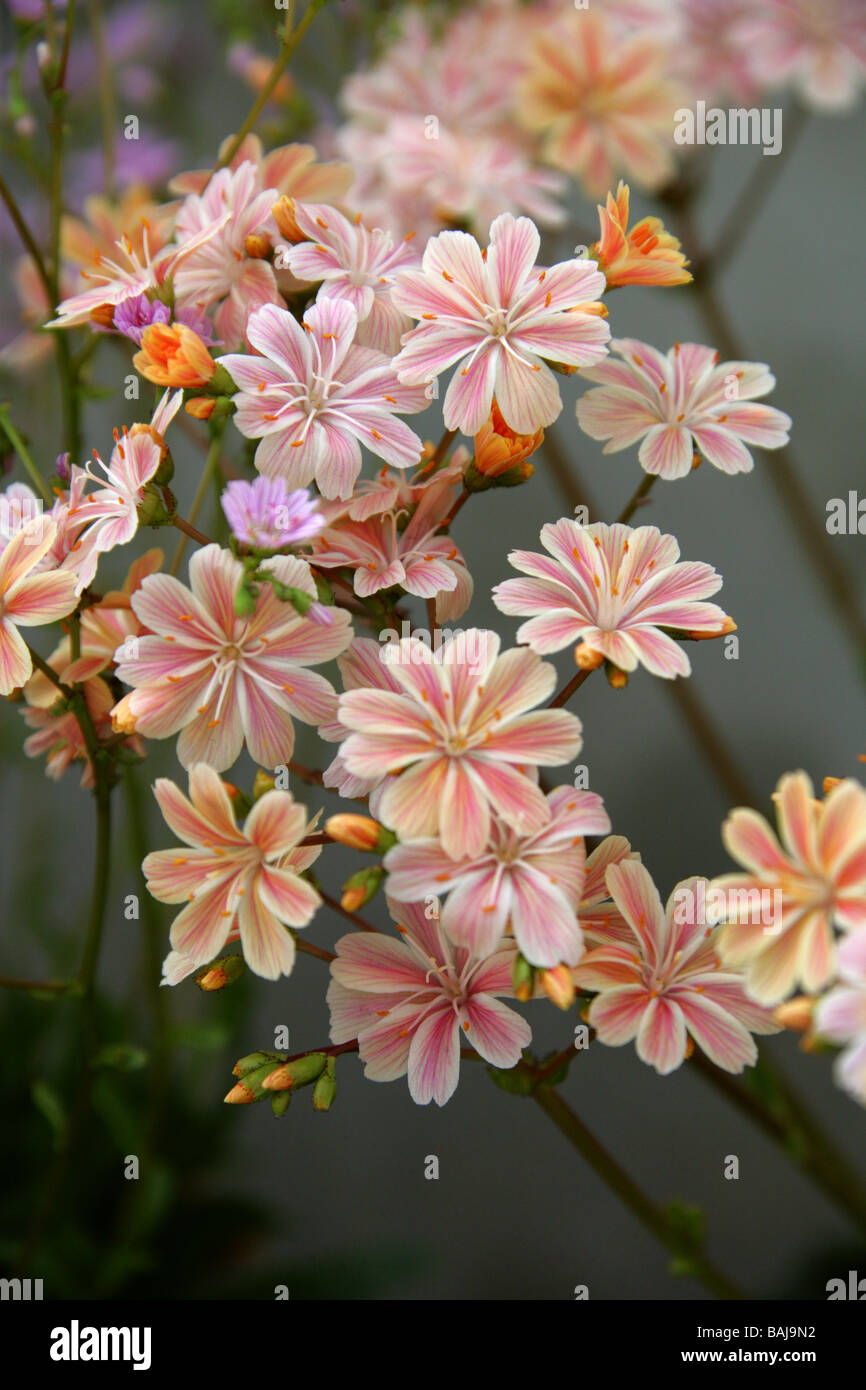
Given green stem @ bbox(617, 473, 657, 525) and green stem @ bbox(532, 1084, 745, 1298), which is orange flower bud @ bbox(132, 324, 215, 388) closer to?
green stem @ bbox(617, 473, 657, 525)

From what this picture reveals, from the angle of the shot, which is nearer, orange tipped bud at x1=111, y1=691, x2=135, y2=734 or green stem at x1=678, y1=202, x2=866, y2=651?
orange tipped bud at x1=111, y1=691, x2=135, y2=734

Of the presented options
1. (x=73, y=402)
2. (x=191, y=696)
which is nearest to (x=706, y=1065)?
(x=191, y=696)

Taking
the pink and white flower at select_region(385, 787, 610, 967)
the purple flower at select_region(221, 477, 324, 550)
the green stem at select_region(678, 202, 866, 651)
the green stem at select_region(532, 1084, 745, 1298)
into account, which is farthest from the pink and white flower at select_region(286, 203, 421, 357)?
the green stem at select_region(678, 202, 866, 651)

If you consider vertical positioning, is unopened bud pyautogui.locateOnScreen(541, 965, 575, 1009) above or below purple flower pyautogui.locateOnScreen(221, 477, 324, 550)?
below

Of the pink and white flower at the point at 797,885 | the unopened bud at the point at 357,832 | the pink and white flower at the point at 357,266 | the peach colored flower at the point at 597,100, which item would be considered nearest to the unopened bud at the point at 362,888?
the unopened bud at the point at 357,832

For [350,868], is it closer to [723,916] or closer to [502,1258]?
[502,1258]

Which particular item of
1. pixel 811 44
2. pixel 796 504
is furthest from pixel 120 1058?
pixel 811 44

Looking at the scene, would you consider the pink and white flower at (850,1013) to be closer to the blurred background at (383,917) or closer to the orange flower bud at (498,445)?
the orange flower bud at (498,445)
